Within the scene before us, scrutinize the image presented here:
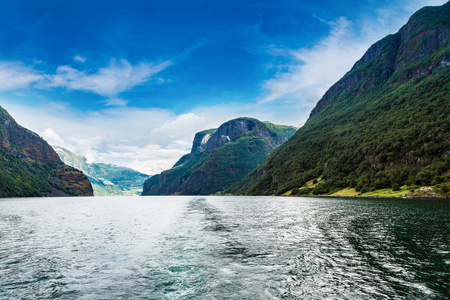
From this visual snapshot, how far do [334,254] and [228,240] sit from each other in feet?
44.1

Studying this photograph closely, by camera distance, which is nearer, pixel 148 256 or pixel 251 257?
pixel 251 257

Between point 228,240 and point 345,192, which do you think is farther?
point 345,192

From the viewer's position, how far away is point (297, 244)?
2984 cm

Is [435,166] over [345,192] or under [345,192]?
over

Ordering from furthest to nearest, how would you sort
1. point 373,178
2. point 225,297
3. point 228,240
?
1. point 373,178
2. point 228,240
3. point 225,297

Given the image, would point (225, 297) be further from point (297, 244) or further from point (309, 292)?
point (297, 244)

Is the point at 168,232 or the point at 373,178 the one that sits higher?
the point at 373,178

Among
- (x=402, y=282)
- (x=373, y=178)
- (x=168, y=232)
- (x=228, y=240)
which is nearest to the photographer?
(x=402, y=282)

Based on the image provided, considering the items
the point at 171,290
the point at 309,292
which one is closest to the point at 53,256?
the point at 171,290

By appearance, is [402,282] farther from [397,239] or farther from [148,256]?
[148,256]

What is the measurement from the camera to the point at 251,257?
24.7 meters

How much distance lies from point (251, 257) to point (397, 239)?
18.9m

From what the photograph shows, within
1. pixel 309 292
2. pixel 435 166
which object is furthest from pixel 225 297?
pixel 435 166

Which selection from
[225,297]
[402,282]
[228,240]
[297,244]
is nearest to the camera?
[225,297]
